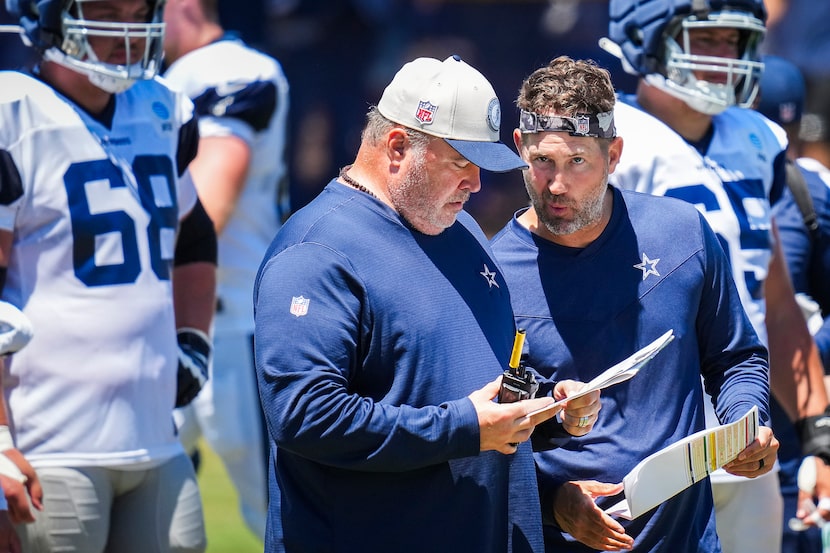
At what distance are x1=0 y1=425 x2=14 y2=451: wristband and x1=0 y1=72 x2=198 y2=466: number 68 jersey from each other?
110 millimetres

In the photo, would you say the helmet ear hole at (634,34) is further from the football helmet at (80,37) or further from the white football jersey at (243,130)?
the football helmet at (80,37)

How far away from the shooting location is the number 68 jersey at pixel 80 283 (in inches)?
144

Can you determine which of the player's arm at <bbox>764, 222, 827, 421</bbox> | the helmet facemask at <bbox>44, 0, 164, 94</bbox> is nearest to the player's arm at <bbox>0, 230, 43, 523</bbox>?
the helmet facemask at <bbox>44, 0, 164, 94</bbox>

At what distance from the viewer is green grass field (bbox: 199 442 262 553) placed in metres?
6.54

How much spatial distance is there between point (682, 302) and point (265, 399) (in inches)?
45.0

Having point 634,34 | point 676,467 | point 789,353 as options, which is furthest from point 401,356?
point 634,34

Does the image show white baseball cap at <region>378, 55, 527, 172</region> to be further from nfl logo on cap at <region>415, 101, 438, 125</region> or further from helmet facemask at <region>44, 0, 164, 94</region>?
helmet facemask at <region>44, 0, 164, 94</region>

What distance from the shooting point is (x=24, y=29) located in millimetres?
3896

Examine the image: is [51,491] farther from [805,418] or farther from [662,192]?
[805,418]

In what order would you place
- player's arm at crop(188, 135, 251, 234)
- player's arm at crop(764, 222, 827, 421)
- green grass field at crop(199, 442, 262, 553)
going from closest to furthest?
player's arm at crop(764, 222, 827, 421) < player's arm at crop(188, 135, 251, 234) < green grass field at crop(199, 442, 262, 553)

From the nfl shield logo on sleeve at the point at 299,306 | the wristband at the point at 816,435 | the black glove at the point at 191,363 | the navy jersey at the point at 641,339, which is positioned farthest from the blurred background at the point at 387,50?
the nfl shield logo on sleeve at the point at 299,306

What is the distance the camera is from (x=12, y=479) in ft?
11.4

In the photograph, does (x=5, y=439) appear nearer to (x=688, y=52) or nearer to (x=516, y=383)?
(x=516, y=383)

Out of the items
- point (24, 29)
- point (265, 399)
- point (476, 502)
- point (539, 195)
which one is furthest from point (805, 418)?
point (24, 29)
